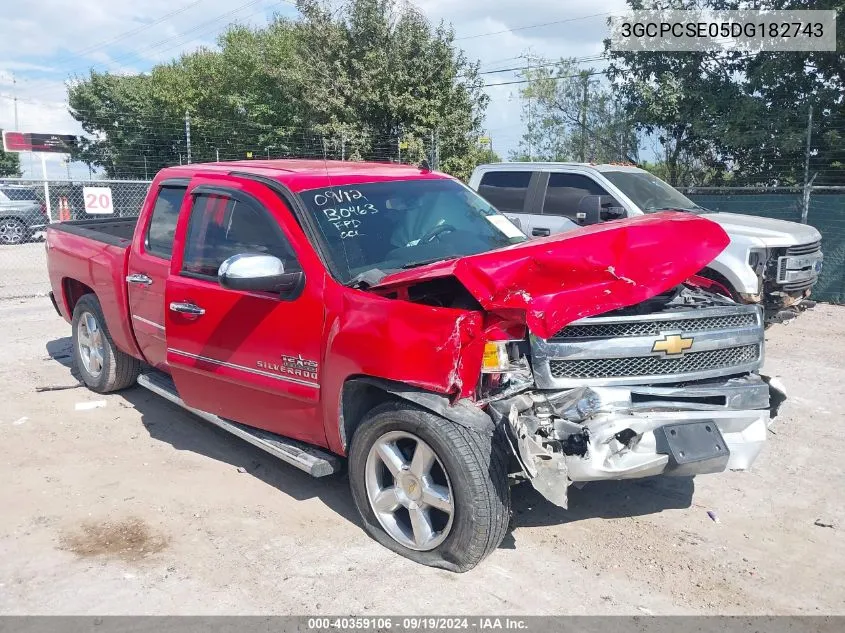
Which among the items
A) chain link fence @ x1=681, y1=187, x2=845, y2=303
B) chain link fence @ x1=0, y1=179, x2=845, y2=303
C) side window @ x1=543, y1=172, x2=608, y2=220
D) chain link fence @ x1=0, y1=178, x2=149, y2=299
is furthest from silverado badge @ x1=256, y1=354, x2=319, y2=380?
chain link fence @ x1=0, y1=178, x2=149, y2=299

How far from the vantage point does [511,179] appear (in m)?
9.79

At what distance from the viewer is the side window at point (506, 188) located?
31.6 ft

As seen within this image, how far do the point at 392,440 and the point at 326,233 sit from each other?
1211 millimetres

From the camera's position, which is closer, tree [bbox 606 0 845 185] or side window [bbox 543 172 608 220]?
side window [bbox 543 172 608 220]

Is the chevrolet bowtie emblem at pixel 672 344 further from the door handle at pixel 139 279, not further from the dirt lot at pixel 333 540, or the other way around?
the door handle at pixel 139 279

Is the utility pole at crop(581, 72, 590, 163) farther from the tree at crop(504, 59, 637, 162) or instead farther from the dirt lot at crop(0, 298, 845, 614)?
the dirt lot at crop(0, 298, 845, 614)

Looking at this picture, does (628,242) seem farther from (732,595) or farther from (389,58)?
(389,58)

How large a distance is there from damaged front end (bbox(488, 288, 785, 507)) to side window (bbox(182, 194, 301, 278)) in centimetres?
160

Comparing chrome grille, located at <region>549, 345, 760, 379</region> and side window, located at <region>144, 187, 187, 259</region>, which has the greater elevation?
side window, located at <region>144, 187, 187, 259</region>

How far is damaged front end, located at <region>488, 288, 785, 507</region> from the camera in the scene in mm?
3221

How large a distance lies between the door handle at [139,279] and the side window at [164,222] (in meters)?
0.18

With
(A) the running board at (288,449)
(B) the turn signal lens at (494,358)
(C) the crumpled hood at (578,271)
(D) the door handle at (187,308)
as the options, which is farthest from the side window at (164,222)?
(B) the turn signal lens at (494,358)

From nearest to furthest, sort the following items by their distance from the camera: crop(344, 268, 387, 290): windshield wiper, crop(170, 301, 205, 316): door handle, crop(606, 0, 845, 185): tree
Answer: crop(344, 268, 387, 290): windshield wiper
crop(170, 301, 205, 316): door handle
crop(606, 0, 845, 185): tree

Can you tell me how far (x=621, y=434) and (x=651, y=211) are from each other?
6115mm
